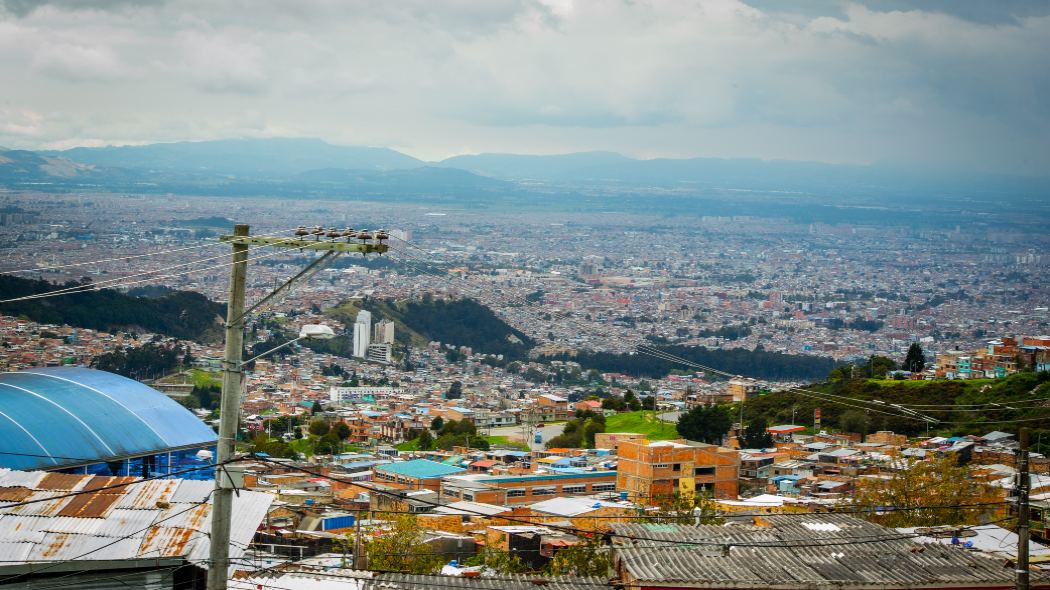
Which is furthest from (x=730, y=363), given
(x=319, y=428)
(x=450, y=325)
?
(x=319, y=428)

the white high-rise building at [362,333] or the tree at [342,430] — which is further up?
the tree at [342,430]

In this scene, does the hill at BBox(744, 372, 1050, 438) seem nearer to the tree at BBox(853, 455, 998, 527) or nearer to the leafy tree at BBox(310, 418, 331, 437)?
the tree at BBox(853, 455, 998, 527)

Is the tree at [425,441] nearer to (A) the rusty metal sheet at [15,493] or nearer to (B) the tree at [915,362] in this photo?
(B) the tree at [915,362]

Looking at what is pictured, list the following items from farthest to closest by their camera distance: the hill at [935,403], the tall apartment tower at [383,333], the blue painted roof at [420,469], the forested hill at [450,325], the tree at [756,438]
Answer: the forested hill at [450,325]
the tall apartment tower at [383,333]
the tree at [756,438]
the hill at [935,403]
the blue painted roof at [420,469]

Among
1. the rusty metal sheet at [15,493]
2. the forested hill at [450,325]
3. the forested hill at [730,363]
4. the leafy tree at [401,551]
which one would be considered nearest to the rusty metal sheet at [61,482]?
the rusty metal sheet at [15,493]

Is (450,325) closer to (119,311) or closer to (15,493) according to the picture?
(119,311)

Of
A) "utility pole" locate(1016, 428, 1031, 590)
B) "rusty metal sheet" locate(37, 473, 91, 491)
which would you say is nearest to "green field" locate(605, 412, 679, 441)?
"rusty metal sheet" locate(37, 473, 91, 491)
